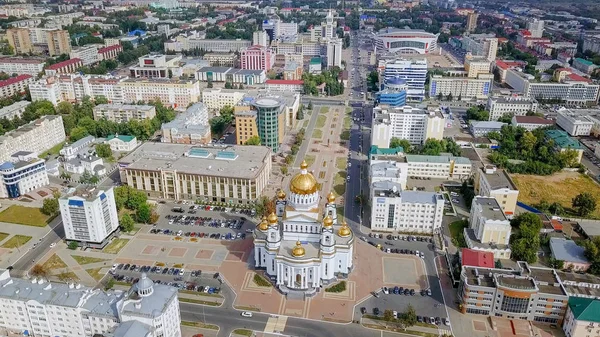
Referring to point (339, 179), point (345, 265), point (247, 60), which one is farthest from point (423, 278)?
point (247, 60)

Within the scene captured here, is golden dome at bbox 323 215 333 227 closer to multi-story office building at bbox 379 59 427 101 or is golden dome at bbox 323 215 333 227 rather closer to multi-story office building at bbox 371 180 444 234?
multi-story office building at bbox 371 180 444 234

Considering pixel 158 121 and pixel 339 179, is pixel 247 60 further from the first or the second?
pixel 339 179

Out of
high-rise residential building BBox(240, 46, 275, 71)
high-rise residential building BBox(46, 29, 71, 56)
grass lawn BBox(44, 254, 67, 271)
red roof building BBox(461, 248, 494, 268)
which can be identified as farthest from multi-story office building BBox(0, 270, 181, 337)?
high-rise residential building BBox(46, 29, 71, 56)

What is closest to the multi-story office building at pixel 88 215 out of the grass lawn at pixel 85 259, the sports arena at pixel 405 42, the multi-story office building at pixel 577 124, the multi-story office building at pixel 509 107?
the grass lawn at pixel 85 259

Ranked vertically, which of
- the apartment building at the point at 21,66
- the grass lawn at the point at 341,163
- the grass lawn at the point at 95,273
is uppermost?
the apartment building at the point at 21,66

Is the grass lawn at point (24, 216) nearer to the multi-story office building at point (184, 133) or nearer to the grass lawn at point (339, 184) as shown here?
the multi-story office building at point (184, 133)

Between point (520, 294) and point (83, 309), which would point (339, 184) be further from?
point (83, 309)
